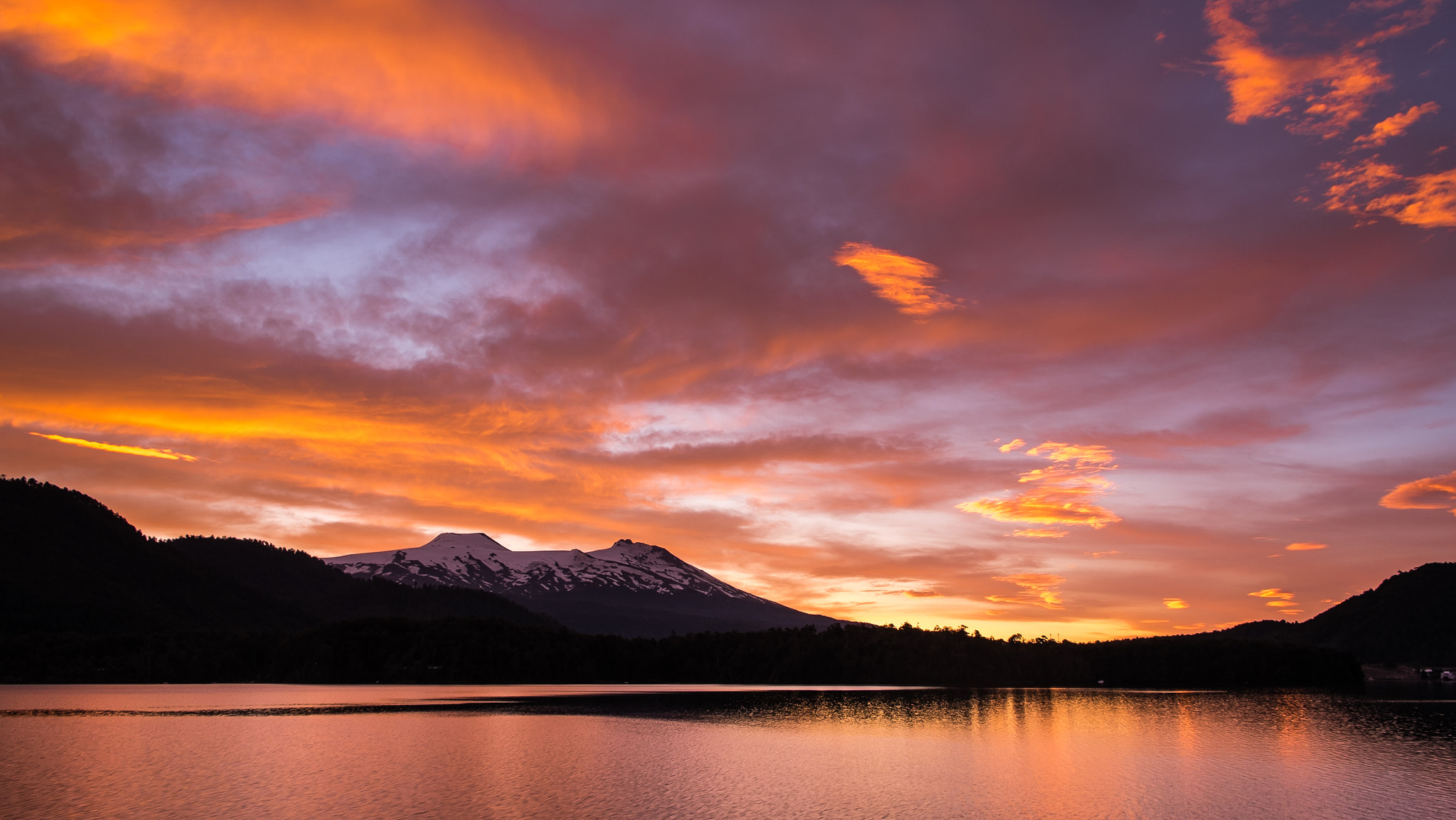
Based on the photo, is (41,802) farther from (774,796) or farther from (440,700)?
(440,700)

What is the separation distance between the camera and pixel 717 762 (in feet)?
264

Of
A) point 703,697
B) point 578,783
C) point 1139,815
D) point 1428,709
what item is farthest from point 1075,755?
point 703,697

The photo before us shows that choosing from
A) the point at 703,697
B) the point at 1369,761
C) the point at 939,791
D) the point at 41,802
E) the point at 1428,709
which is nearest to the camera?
the point at 41,802

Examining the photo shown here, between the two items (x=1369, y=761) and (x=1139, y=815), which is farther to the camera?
(x=1369, y=761)

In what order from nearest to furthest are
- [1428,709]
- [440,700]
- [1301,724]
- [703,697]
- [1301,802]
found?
[1301,802] → [1301,724] → [1428,709] → [440,700] → [703,697]

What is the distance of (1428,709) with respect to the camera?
490ft

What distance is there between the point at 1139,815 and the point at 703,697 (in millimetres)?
146614

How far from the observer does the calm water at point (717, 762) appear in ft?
189

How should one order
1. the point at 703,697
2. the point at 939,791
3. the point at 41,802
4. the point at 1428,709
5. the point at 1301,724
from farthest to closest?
the point at 703,697 < the point at 1428,709 < the point at 1301,724 < the point at 939,791 < the point at 41,802

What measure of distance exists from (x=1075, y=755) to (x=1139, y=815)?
33449 millimetres

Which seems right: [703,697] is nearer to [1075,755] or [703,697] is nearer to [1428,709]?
[1075,755]

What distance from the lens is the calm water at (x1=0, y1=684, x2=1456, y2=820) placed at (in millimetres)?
57719

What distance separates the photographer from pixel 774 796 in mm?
61938

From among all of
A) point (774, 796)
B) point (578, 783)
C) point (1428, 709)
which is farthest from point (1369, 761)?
point (1428, 709)
